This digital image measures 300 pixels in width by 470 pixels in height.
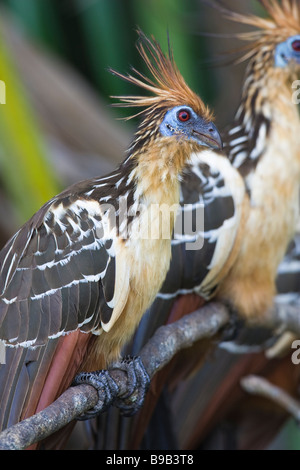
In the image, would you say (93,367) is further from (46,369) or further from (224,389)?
(224,389)

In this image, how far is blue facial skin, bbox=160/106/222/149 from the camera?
1.58m

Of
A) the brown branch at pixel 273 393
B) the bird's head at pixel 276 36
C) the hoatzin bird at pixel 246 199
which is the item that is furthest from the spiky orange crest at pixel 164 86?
the brown branch at pixel 273 393

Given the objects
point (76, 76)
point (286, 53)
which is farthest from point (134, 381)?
point (76, 76)

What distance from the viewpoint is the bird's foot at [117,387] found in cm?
163

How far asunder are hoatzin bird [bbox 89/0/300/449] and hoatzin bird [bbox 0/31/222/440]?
40cm

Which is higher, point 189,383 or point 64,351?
point 64,351

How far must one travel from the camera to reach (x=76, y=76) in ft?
11.4

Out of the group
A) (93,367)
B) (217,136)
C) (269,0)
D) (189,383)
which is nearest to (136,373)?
(93,367)

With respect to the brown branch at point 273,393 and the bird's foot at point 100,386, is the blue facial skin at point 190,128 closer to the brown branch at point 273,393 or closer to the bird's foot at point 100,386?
the bird's foot at point 100,386

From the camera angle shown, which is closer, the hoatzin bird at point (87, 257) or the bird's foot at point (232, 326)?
the hoatzin bird at point (87, 257)

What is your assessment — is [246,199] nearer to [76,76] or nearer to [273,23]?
[273,23]

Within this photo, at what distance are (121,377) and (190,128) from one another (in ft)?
1.99
